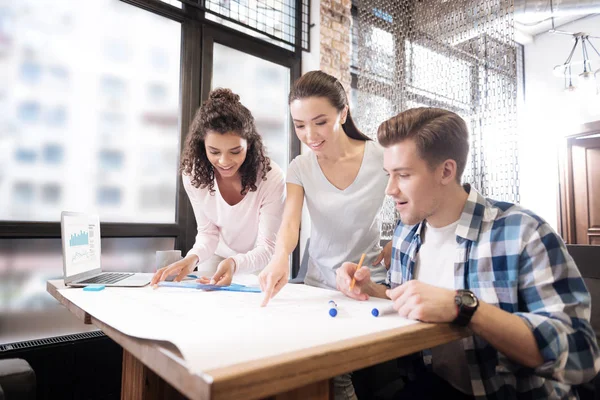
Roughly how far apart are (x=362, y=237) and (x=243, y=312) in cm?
74

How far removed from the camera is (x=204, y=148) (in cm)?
179

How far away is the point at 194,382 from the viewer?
1.66ft

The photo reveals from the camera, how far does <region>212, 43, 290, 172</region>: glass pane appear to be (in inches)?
112

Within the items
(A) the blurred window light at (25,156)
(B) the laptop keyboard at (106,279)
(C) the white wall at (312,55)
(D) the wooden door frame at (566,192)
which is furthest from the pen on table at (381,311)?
(D) the wooden door frame at (566,192)

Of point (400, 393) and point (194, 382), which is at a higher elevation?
point (194, 382)

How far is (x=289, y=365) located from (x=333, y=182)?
3.46 feet

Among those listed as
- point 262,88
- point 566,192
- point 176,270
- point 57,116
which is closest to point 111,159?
point 57,116

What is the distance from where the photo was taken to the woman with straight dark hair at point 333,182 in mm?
1449

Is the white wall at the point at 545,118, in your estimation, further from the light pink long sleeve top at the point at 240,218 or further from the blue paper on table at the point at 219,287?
the blue paper on table at the point at 219,287

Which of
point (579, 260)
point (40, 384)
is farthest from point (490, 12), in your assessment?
point (40, 384)

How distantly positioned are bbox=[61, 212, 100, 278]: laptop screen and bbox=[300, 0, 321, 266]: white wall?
A: 1670 mm

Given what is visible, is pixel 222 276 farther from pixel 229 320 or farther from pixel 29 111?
pixel 29 111

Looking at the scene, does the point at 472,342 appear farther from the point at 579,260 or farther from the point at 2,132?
the point at 2,132

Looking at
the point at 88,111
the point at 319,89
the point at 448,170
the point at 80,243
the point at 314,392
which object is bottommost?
the point at 314,392
